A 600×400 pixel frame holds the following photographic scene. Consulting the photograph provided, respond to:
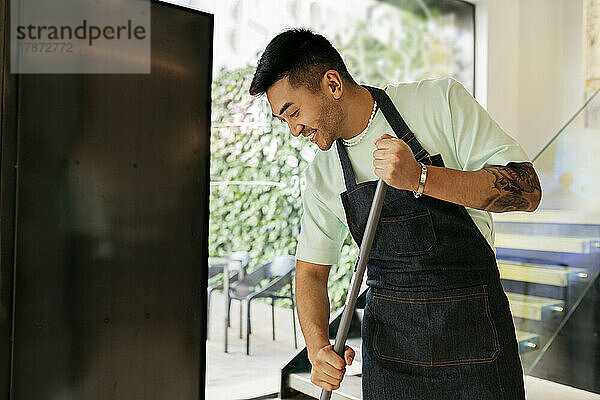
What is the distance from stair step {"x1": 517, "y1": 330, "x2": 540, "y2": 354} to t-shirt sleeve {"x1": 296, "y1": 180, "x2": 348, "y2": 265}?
7.11ft

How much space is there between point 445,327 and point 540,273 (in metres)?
2.21

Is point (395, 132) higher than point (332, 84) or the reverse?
the reverse

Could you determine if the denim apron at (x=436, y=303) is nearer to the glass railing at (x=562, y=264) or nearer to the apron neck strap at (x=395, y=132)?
the apron neck strap at (x=395, y=132)

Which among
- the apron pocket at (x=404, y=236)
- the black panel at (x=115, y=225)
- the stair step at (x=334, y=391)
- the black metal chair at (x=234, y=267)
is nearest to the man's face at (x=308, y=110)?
the apron pocket at (x=404, y=236)

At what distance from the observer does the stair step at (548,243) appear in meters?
3.23

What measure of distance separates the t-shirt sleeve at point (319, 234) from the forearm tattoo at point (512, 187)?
453mm

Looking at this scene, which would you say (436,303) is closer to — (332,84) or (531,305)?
(332,84)

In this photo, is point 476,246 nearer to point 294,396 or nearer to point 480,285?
point 480,285

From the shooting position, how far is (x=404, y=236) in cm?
140

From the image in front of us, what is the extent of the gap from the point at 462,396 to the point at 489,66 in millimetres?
3546

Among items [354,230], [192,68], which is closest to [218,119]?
[192,68]

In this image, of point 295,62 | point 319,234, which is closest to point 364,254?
point 319,234

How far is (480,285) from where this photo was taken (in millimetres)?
1357
